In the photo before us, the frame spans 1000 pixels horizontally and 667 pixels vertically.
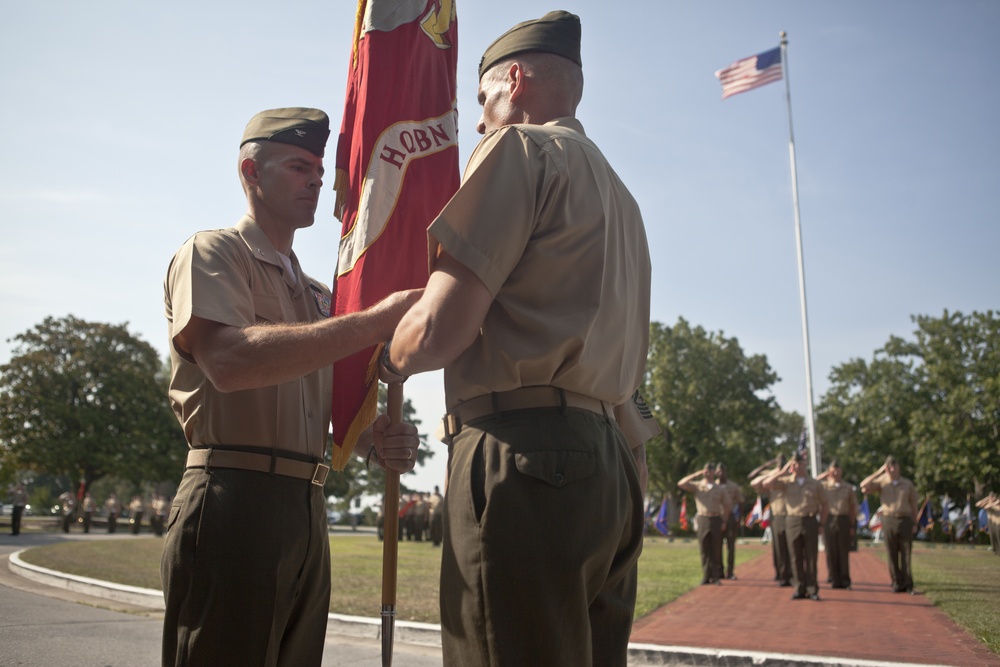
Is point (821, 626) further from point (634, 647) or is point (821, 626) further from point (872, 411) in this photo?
point (872, 411)

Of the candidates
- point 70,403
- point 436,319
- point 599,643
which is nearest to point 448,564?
point 599,643

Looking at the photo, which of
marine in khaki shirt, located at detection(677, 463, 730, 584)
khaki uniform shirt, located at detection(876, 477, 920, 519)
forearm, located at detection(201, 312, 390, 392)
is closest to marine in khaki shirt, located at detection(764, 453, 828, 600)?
khaki uniform shirt, located at detection(876, 477, 920, 519)

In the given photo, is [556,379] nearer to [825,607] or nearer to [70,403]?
[825,607]

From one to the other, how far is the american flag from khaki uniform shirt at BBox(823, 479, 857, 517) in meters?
15.5

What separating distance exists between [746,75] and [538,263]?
1121 inches

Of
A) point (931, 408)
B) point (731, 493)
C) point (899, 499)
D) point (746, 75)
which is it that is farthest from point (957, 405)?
point (899, 499)

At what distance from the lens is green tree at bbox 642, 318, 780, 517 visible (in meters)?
56.5

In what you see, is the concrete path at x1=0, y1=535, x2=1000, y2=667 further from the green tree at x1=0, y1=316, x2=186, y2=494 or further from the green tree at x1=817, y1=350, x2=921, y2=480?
the green tree at x1=817, y1=350, x2=921, y2=480

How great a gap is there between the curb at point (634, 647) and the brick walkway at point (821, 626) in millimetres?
424

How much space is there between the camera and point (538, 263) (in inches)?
81.5

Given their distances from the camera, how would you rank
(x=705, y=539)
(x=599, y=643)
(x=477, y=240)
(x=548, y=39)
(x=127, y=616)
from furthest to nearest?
(x=705, y=539)
(x=127, y=616)
(x=548, y=39)
(x=599, y=643)
(x=477, y=240)

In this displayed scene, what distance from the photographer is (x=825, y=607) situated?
11.8 meters

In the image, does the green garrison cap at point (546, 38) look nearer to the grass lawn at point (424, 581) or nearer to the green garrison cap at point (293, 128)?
the green garrison cap at point (293, 128)

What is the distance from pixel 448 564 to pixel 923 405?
57.8 metres
